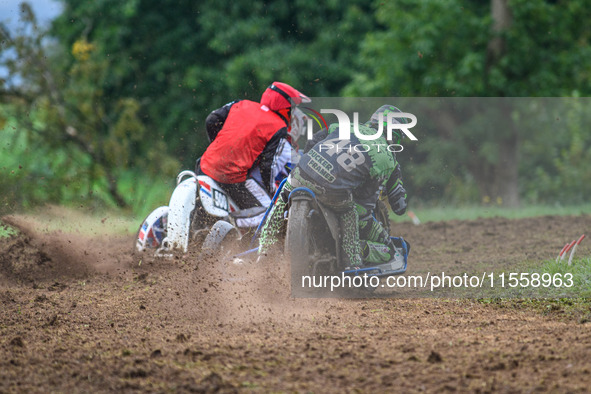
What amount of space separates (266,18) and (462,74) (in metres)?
5.90

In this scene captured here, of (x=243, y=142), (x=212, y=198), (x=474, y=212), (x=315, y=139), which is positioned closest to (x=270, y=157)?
(x=243, y=142)

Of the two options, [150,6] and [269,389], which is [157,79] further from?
[269,389]

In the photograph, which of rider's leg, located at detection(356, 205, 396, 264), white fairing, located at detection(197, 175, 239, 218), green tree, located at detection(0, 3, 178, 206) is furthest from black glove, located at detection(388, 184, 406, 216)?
green tree, located at detection(0, 3, 178, 206)

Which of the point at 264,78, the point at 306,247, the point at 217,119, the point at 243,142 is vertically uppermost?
the point at 264,78

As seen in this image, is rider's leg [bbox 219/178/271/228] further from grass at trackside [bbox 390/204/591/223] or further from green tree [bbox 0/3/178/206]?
green tree [bbox 0/3/178/206]

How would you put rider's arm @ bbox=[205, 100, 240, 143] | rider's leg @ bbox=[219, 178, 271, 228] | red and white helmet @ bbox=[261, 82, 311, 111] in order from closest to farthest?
1. red and white helmet @ bbox=[261, 82, 311, 111]
2. rider's leg @ bbox=[219, 178, 271, 228]
3. rider's arm @ bbox=[205, 100, 240, 143]

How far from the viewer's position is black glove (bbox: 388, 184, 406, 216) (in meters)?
7.17

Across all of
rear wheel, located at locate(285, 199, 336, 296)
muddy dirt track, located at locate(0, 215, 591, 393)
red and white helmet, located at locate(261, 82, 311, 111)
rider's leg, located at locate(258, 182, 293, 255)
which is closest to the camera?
muddy dirt track, located at locate(0, 215, 591, 393)

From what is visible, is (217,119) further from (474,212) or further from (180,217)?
(474,212)

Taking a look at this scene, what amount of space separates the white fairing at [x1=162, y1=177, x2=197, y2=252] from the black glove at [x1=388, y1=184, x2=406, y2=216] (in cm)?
215

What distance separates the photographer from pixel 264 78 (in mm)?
19078

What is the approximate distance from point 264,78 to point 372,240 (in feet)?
40.8

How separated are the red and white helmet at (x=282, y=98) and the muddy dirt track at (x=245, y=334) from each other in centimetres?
176

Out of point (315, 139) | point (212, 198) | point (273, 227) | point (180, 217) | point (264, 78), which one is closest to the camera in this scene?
point (273, 227)
